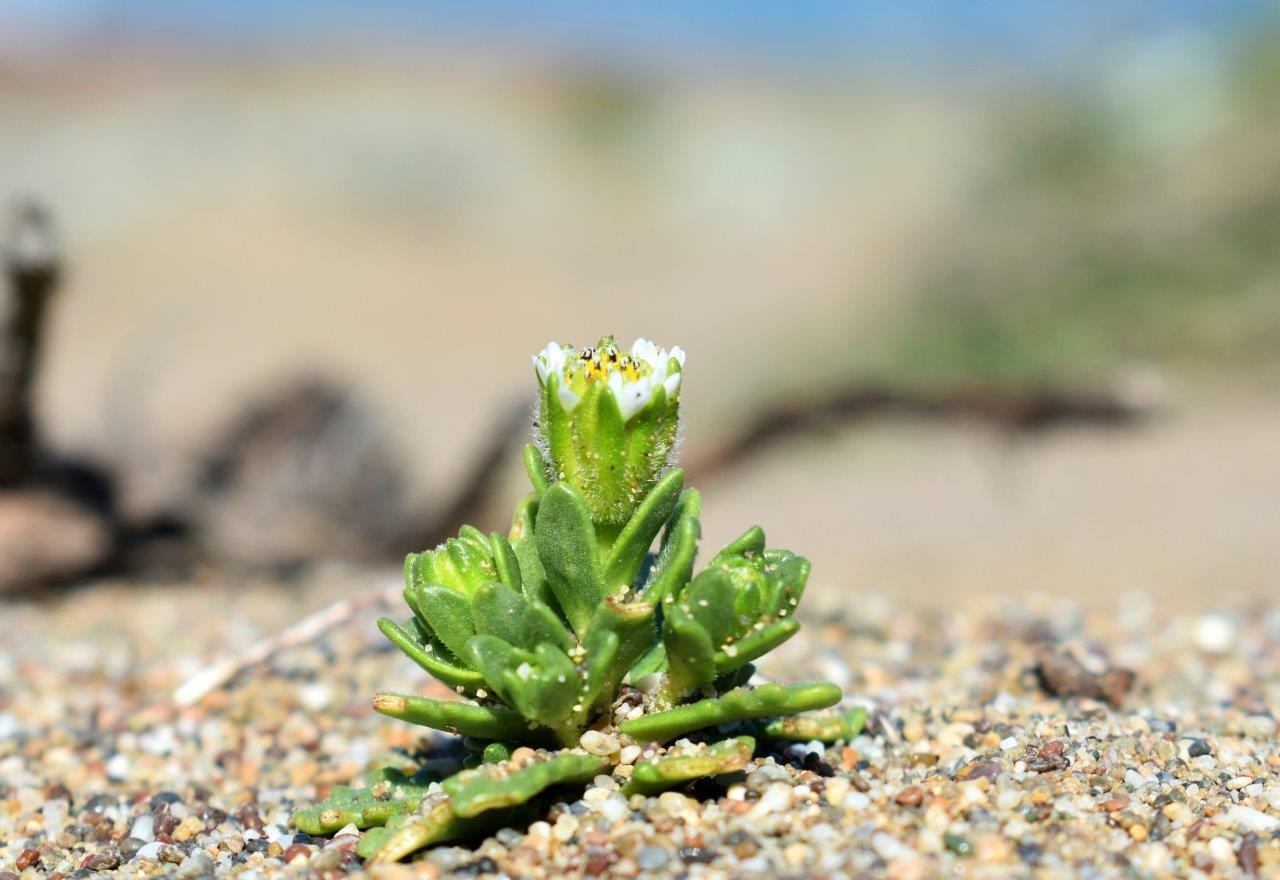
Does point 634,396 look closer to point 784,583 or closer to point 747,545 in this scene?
point 747,545

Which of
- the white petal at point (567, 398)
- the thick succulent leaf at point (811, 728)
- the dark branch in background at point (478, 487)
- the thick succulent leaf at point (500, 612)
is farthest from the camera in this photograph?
the dark branch in background at point (478, 487)

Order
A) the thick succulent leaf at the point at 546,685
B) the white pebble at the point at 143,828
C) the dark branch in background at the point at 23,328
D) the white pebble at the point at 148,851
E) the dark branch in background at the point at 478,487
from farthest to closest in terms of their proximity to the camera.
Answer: the dark branch in background at the point at 478,487 < the dark branch in background at the point at 23,328 < the white pebble at the point at 143,828 < the white pebble at the point at 148,851 < the thick succulent leaf at the point at 546,685

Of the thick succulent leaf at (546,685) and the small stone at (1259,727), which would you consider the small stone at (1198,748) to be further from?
the thick succulent leaf at (546,685)

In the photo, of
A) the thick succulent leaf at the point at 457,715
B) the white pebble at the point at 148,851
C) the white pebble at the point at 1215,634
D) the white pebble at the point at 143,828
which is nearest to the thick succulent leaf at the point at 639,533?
the thick succulent leaf at the point at 457,715

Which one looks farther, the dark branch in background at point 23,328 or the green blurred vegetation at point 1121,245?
the green blurred vegetation at point 1121,245

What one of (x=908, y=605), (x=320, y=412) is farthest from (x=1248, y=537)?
(x=320, y=412)

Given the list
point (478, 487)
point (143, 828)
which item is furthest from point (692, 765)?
point (478, 487)

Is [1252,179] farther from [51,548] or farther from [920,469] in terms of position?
[51,548]

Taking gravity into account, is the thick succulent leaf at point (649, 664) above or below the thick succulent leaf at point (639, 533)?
below
